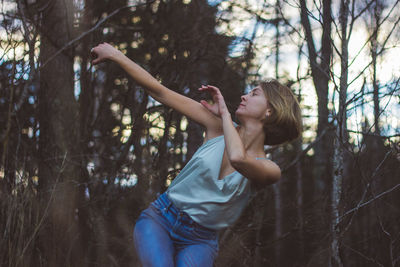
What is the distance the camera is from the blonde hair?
247 centimetres

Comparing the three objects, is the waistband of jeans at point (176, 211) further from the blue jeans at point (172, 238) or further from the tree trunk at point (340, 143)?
the tree trunk at point (340, 143)

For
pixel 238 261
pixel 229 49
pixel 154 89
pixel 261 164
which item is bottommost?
pixel 238 261

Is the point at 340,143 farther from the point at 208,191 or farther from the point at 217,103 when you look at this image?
the point at 208,191

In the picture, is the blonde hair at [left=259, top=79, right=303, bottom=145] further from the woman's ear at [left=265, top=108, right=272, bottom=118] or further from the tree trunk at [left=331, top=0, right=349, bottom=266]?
the tree trunk at [left=331, top=0, right=349, bottom=266]

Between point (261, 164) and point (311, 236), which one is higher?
point (261, 164)

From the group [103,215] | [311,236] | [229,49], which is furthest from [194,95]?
[311,236]

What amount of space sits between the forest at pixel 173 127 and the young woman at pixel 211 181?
1143mm

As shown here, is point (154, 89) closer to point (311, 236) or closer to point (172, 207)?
point (172, 207)

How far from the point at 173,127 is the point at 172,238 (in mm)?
2250

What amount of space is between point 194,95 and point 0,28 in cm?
208

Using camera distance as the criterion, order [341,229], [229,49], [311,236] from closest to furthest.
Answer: [341,229] → [311,236] → [229,49]

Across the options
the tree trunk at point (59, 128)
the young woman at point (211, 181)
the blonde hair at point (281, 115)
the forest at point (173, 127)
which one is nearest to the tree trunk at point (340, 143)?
the forest at point (173, 127)

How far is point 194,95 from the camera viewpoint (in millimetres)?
4793

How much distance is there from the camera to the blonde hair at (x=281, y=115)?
2472 mm
